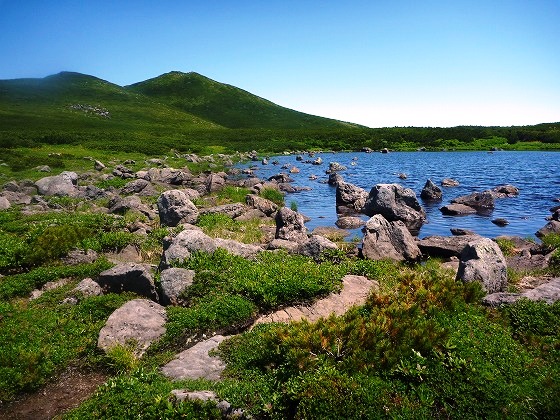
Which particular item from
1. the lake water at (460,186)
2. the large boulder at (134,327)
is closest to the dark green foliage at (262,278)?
the large boulder at (134,327)

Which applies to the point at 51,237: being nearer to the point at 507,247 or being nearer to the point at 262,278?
the point at 262,278

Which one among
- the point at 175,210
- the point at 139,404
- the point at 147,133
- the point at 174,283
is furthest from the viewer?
the point at 147,133

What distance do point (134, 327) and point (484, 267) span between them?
12.8 meters

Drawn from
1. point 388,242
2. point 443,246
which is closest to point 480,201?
point 443,246

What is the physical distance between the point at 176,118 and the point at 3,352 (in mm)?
170661

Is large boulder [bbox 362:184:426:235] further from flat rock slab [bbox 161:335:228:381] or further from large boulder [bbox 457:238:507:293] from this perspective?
flat rock slab [bbox 161:335:228:381]

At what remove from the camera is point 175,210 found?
83.7 feet

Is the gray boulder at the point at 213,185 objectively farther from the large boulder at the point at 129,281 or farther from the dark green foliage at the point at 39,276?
the large boulder at the point at 129,281

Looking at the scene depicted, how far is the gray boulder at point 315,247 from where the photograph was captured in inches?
719

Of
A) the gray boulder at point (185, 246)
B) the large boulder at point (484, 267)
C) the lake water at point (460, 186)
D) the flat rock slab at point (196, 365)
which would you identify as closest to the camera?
the flat rock slab at point (196, 365)

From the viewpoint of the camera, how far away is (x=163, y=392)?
339 inches

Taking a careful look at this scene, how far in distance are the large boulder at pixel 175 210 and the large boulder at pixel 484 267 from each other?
16.3m

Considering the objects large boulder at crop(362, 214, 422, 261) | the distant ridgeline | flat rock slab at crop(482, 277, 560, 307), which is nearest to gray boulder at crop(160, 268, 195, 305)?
large boulder at crop(362, 214, 422, 261)

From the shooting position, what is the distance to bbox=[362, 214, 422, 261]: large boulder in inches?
797
